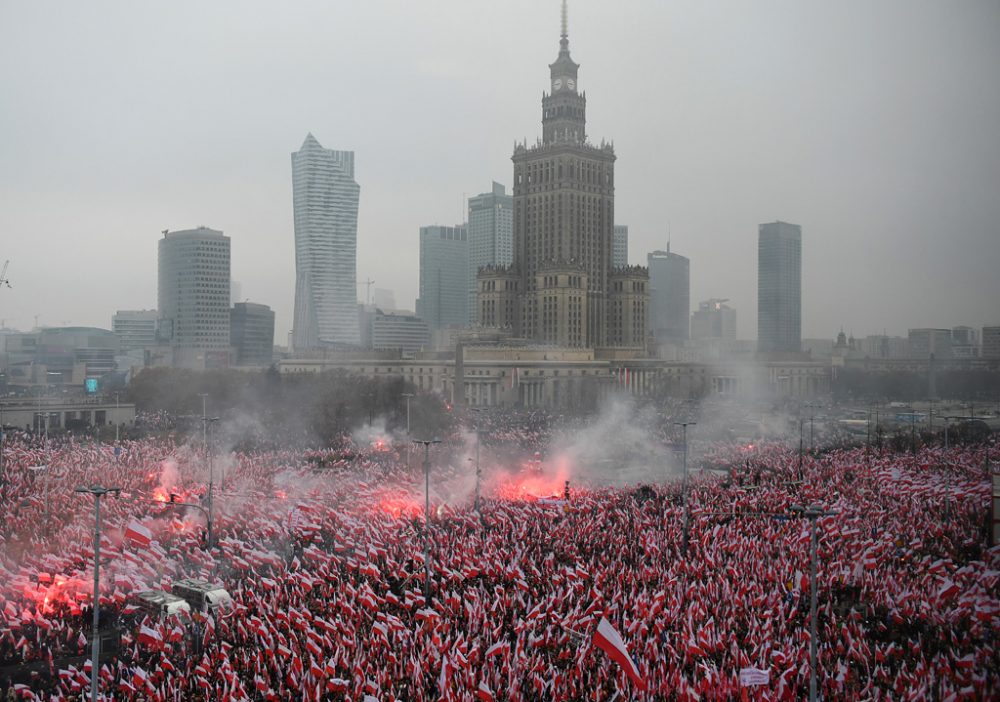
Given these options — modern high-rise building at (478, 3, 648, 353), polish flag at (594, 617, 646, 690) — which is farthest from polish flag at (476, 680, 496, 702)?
modern high-rise building at (478, 3, 648, 353)

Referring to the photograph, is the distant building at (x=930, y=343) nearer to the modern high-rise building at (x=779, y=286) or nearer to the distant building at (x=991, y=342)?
the distant building at (x=991, y=342)

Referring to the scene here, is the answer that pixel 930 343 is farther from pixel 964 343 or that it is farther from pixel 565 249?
pixel 565 249

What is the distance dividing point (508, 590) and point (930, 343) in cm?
4831

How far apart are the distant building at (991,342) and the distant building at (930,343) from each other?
2979 mm

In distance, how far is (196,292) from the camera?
19512cm

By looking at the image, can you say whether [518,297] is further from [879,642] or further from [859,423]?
[879,642]

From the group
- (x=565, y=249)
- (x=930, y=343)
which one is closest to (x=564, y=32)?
(x=565, y=249)

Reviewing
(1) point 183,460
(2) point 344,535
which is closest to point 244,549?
(2) point 344,535

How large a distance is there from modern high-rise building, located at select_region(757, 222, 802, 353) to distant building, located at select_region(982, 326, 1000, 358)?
12352 centimetres

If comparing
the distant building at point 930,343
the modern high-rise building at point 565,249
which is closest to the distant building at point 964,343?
the distant building at point 930,343

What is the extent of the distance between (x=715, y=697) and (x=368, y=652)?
29.4 feet

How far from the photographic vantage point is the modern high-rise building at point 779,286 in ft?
576

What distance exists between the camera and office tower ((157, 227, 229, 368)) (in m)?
195

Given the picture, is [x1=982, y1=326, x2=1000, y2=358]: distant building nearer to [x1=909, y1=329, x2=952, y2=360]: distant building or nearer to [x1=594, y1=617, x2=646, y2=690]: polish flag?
[x1=909, y1=329, x2=952, y2=360]: distant building
